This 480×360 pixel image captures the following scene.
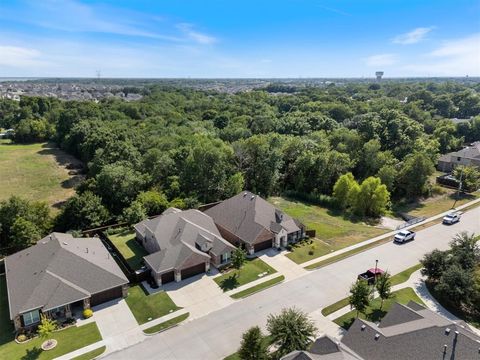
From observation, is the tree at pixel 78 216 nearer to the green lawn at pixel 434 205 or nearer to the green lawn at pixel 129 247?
the green lawn at pixel 129 247

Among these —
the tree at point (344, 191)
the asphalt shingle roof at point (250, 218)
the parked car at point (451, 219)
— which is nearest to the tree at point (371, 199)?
the tree at point (344, 191)

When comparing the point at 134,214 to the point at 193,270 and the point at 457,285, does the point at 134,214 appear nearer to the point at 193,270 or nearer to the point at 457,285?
the point at 193,270

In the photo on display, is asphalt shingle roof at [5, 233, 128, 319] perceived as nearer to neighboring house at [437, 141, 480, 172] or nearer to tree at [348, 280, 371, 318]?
tree at [348, 280, 371, 318]

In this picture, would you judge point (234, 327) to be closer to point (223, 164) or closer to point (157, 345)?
point (157, 345)

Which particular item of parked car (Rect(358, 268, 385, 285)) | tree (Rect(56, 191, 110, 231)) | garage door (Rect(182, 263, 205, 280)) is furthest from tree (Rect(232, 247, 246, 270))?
tree (Rect(56, 191, 110, 231))

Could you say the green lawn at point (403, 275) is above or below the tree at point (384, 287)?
below

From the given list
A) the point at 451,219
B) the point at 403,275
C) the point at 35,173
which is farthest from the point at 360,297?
the point at 35,173

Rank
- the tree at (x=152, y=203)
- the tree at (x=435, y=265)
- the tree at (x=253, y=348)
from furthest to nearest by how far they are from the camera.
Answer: the tree at (x=152, y=203)
the tree at (x=435, y=265)
the tree at (x=253, y=348)
